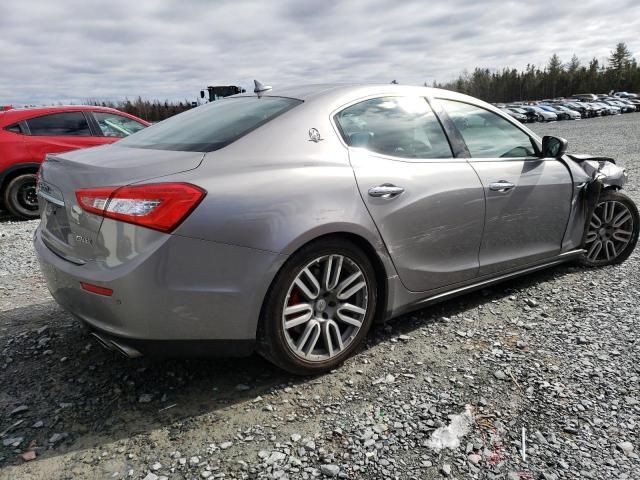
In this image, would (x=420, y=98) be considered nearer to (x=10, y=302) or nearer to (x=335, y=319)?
(x=335, y=319)

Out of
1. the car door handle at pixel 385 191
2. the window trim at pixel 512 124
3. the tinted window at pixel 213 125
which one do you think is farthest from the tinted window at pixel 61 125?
the car door handle at pixel 385 191

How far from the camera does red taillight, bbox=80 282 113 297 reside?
2211mm

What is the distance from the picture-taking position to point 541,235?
3777mm

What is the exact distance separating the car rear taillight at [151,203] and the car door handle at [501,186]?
6.56 feet

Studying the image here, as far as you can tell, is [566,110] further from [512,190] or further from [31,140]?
[512,190]

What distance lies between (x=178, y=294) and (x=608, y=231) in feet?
12.7

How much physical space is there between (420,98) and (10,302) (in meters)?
3.44

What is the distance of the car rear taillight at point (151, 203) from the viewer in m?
2.16

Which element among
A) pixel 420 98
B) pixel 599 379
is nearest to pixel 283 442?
pixel 599 379

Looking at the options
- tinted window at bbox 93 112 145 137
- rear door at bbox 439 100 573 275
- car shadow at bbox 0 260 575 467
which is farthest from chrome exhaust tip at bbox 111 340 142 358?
tinted window at bbox 93 112 145 137

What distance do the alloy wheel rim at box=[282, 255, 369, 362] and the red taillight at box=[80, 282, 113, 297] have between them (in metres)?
0.81

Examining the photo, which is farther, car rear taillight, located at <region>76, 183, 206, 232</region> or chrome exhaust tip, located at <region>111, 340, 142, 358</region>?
chrome exhaust tip, located at <region>111, 340, 142, 358</region>

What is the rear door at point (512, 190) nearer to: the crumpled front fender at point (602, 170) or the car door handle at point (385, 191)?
the crumpled front fender at point (602, 170)

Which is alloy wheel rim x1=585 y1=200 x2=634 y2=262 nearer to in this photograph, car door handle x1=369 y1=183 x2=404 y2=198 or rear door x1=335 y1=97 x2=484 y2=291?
rear door x1=335 y1=97 x2=484 y2=291
